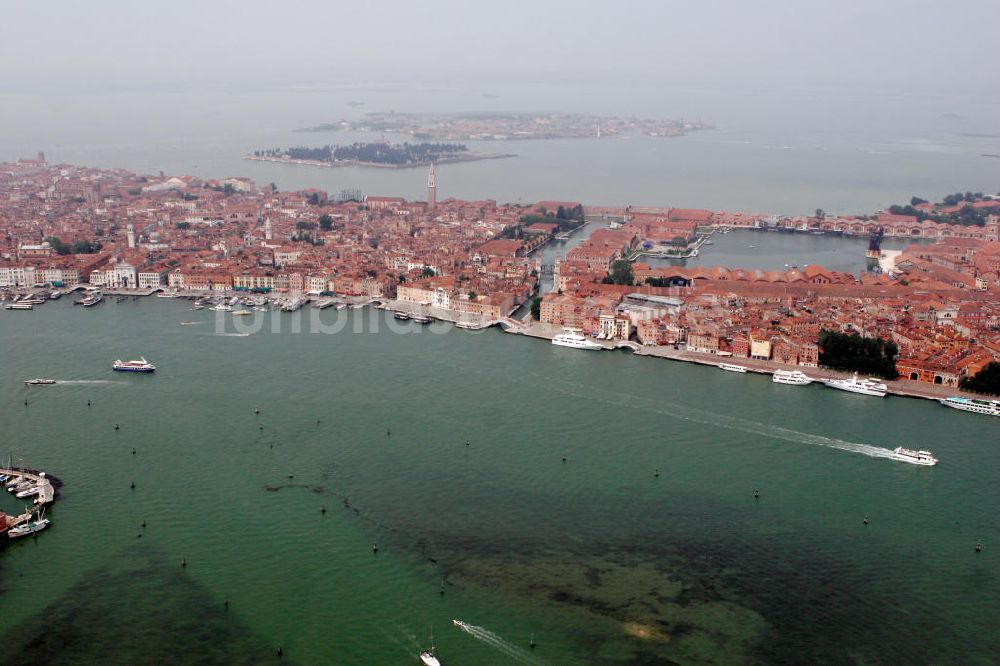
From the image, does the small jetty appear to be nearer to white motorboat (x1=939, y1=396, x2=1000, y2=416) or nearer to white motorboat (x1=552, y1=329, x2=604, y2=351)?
white motorboat (x1=552, y1=329, x2=604, y2=351)

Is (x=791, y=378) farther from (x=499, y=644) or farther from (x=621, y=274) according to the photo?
(x=499, y=644)

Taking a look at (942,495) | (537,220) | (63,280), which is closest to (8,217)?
(63,280)

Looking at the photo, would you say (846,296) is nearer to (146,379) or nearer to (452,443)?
(452,443)

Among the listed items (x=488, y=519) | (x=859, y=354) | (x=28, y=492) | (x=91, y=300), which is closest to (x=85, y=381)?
(x=28, y=492)

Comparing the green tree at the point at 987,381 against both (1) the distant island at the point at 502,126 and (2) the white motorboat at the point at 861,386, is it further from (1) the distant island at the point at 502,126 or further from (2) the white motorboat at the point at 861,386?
(1) the distant island at the point at 502,126

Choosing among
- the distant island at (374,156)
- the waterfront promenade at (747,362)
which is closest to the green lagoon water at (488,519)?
the waterfront promenade at (747,362)

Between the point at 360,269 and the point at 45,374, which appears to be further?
the point at 360,269
